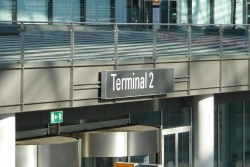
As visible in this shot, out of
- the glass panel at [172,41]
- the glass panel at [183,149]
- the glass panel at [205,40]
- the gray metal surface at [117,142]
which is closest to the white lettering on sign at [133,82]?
the glass panel at [172,41]

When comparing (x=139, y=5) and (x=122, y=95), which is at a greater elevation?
(x=139, y=5)

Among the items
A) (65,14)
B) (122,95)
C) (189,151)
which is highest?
(65,14)

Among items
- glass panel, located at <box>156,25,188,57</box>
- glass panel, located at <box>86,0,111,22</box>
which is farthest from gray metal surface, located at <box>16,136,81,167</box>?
glass panel, located at <box>86,0,111,22</box>

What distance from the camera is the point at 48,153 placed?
20.0m

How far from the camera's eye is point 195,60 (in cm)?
2323

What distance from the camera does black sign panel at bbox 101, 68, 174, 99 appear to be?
20094mm

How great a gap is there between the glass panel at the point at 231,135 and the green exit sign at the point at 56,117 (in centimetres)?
1151

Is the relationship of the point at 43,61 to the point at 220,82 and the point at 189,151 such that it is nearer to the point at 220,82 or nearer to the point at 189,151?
the point at 220,82

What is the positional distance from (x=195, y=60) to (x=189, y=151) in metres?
5.92

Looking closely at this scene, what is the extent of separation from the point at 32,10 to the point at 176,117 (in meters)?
7.15

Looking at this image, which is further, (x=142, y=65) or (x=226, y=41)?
(x=226, y=41)

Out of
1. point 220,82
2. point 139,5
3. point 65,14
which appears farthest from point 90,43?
point 139,5

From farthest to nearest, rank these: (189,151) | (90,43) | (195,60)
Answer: (189,151) → (195,60) → (90,43)

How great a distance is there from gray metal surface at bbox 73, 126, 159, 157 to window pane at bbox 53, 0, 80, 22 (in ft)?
33.7
